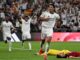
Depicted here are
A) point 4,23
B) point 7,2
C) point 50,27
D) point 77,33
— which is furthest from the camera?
point 7,2

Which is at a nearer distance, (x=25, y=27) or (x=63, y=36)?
(x=25, y=27)

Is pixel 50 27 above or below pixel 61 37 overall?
above

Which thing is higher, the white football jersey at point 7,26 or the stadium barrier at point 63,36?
the white football jersey at point 7,26

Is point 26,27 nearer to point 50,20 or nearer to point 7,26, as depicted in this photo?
point 7,26

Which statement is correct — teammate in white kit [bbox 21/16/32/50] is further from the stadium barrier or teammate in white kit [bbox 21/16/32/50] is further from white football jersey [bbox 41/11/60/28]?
the stadium barrier

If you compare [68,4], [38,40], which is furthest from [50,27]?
[68,4]

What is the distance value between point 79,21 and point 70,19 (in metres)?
0.85

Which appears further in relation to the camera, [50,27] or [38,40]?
[38,40]

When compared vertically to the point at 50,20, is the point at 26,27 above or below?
below

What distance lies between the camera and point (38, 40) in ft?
108

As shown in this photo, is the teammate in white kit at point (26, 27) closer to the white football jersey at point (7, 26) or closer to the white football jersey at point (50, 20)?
the white football jersey at point (7, 26)

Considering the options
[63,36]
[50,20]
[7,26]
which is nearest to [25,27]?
[7,26]

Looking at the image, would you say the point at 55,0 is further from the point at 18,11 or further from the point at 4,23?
the point at 4,23

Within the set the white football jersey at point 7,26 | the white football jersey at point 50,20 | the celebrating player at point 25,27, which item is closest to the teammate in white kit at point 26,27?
the celebrating player at point 25,27
